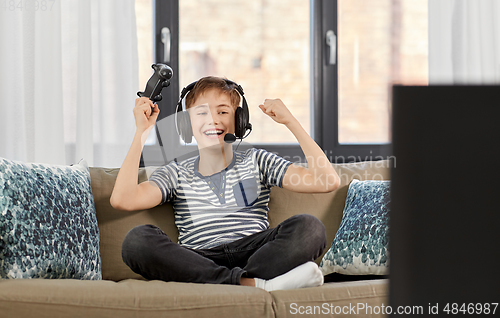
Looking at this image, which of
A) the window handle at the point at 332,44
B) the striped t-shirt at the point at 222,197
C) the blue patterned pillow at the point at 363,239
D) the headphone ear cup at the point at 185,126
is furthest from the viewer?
→ the window handle at the point at 332,44

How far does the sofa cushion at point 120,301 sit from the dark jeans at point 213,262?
160 mm

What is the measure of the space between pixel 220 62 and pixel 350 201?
937 millimetres

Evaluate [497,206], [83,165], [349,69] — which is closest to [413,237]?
[497,206]

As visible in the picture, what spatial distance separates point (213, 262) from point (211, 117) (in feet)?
1.67

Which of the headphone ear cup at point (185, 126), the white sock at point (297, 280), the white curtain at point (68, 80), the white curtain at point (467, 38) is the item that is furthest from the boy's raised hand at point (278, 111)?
the white curtain at point (467, 38)

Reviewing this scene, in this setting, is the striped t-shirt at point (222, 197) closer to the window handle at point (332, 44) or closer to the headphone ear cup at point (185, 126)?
the headphone ear cup at point (185, 126)

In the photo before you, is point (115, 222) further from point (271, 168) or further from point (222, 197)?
point (271, 168)

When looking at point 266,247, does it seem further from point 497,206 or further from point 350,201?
point 497,206

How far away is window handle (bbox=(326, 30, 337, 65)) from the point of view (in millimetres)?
2016

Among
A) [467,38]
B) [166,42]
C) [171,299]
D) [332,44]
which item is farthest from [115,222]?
[467,38]

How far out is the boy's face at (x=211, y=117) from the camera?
144 centimetres

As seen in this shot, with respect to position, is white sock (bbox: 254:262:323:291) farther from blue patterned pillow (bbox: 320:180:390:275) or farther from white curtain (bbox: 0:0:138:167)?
white curtain (bbox: 0:0:138:167)

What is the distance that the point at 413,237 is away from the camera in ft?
0.85

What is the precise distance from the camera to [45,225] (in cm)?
112
